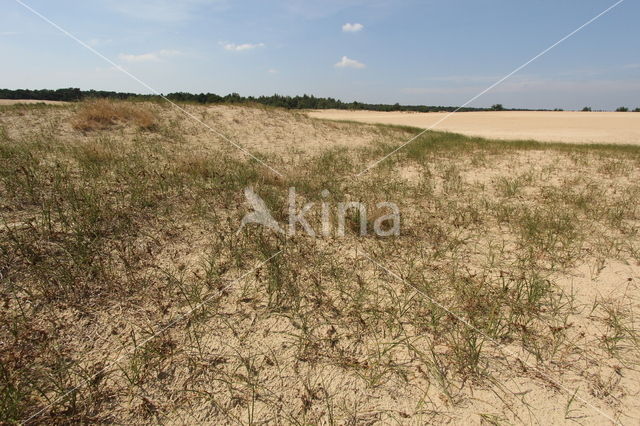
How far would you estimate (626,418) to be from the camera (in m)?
1.75

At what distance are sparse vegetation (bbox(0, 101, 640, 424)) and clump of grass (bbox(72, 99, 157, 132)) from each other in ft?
12.9

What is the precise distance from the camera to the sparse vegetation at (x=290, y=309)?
1841 mm

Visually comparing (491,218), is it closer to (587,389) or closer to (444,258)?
(444,258)

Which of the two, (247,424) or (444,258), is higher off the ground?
(444,258)

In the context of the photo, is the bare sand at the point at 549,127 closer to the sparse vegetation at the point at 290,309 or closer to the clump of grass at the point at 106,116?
the clump of grass at the point at 106,116

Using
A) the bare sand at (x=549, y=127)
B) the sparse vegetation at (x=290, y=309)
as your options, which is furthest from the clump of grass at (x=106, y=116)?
the bare sand at (x=549, y=127)

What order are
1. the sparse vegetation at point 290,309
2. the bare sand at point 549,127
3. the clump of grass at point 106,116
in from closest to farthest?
the sparse vegetation at point 290,309 < the clump of grass at point 106,116 < the bare sand at point 549,127

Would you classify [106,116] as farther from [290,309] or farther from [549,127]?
[549,127]

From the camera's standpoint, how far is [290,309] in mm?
2602

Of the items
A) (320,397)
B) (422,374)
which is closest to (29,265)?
(320,397)

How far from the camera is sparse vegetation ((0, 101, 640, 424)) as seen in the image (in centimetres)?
184

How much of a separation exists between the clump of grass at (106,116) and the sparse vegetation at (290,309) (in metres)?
3.93

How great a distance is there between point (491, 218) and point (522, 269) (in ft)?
5.44

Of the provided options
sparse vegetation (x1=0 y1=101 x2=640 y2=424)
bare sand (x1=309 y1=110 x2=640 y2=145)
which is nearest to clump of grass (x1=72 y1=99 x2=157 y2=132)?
sparse vegetation (x1=0 y1=101 x2=640 y2=424)
